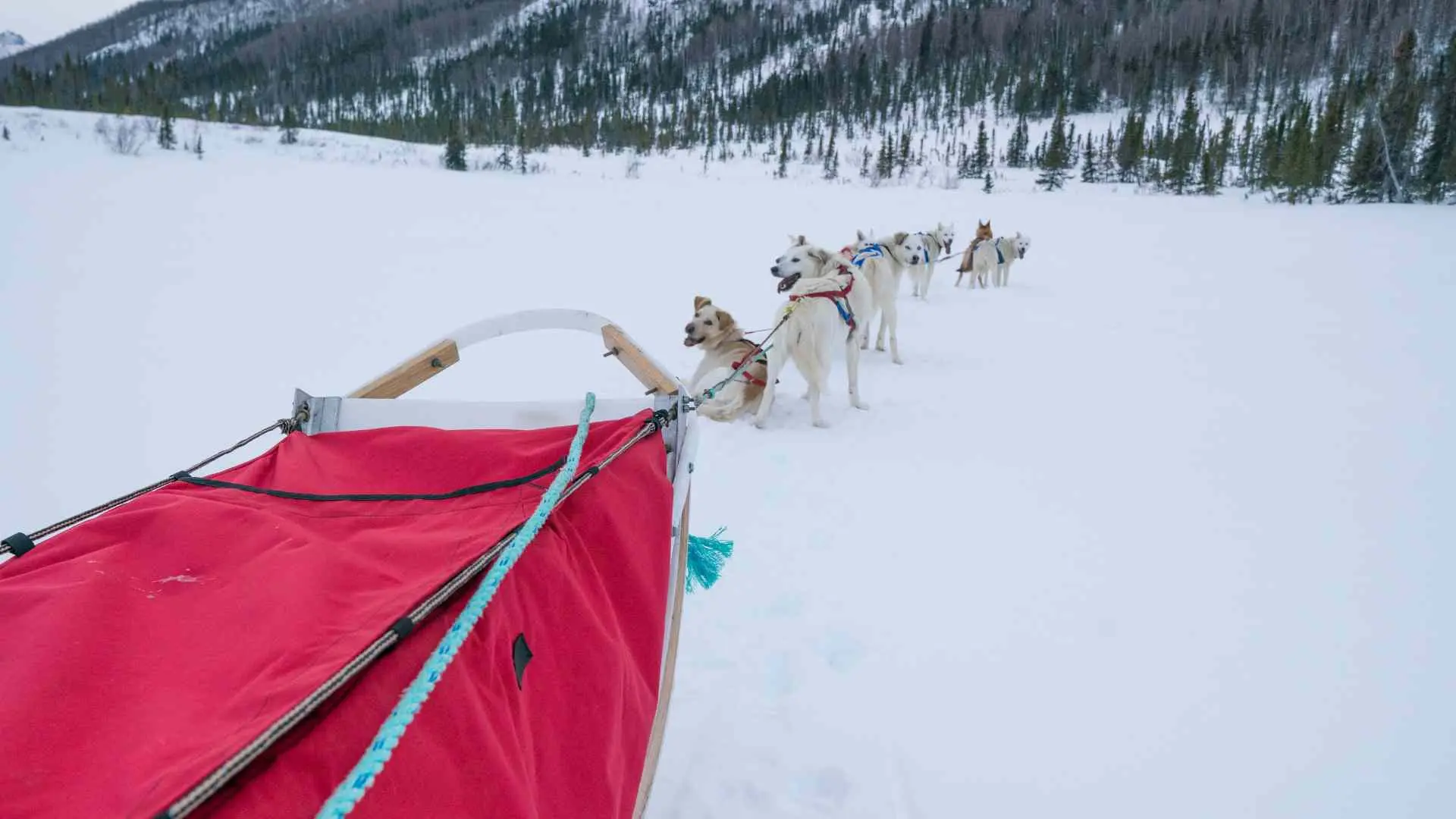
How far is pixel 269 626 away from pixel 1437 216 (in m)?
20.5

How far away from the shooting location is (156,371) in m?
4.34

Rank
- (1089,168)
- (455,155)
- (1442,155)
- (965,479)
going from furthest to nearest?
(1089,168)
(455,155)
(1442,155)
(965,479)

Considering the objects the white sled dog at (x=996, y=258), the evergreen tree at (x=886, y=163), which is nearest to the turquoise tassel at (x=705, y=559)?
the white sled dog at (x=996, y=258)

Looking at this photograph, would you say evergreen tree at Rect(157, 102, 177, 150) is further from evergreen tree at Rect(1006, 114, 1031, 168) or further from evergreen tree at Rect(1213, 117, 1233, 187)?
evergreen tree at Rect(1006, 114, 1031, 168)

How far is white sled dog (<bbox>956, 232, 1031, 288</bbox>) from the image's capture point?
384 inches

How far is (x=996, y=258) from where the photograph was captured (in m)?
9.82

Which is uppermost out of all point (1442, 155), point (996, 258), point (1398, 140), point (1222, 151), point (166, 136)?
point (1222, 151)

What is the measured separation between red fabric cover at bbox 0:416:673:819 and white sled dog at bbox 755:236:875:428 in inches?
99.8

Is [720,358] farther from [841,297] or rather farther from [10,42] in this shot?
[10,42]

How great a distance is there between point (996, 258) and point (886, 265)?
17.2 feet

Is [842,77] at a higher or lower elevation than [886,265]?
higher

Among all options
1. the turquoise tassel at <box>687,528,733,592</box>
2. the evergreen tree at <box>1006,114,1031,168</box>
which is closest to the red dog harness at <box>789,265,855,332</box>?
the turquoise tassel at <box>687,528,733,592</box>

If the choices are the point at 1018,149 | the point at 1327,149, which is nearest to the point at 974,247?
the point at 1327,149

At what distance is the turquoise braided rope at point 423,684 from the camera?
67 centimetres
